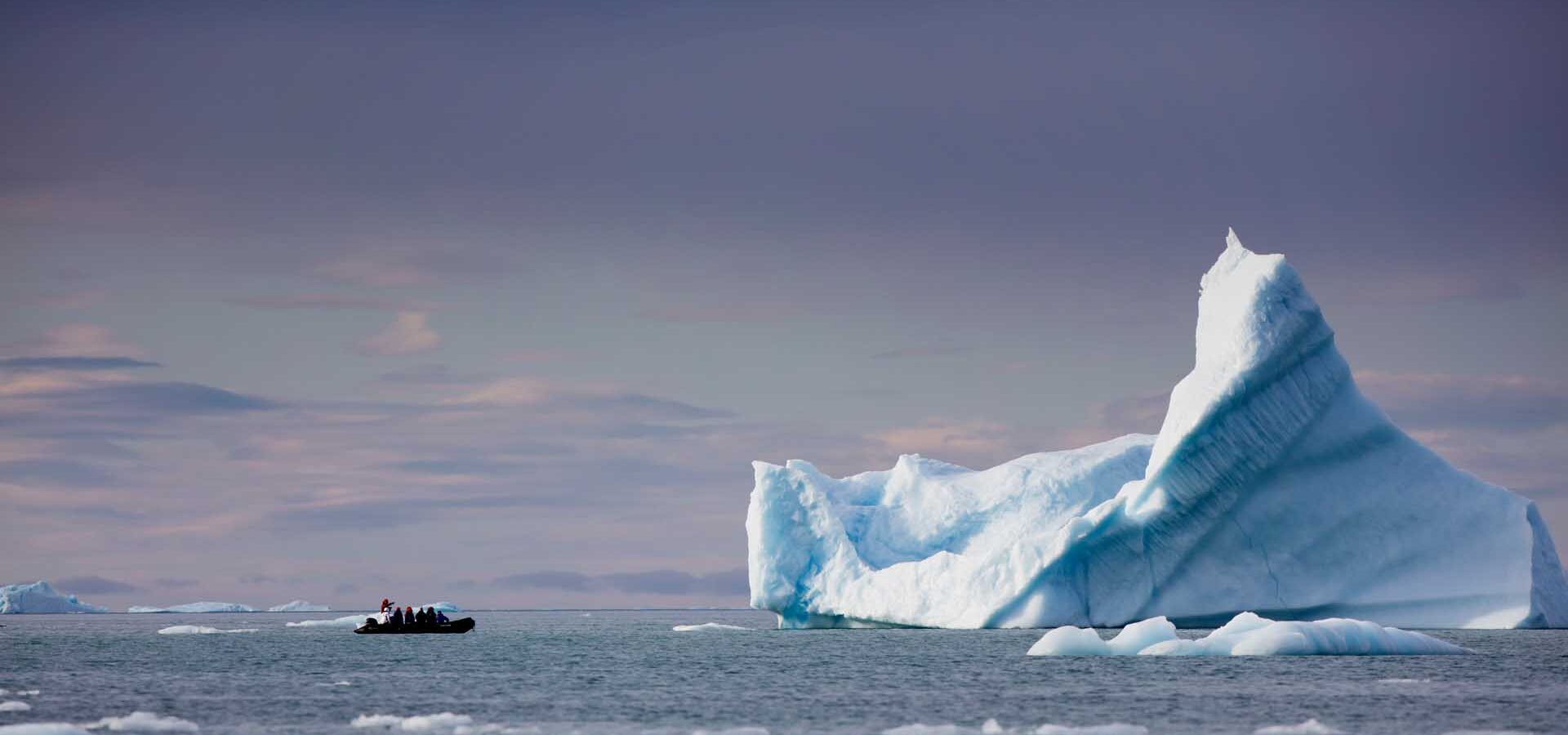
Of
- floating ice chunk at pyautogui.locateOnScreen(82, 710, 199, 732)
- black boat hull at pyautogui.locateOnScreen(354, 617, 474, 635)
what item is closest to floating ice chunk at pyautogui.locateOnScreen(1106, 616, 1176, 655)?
floating ice chunk at pyautogui.locateOnScreen(82, 710, 199, 732)

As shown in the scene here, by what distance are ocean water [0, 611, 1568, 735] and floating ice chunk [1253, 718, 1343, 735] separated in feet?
1.17

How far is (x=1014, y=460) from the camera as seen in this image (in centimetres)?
4950

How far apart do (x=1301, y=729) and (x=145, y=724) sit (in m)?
15.8

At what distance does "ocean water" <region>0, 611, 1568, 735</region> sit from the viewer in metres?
23.7

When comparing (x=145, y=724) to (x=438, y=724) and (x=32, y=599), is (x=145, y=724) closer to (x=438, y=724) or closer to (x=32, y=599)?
(x=438, y=724)

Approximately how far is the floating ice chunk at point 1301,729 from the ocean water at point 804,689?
0.36 meters

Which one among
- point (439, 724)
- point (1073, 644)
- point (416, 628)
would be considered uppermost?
point (416, 628)

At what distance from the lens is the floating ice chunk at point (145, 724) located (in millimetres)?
23094

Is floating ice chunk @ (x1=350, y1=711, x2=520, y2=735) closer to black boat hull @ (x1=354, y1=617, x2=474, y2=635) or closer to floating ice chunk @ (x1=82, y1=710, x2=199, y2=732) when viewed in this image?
floating ice chunk @ (x1=82, y1=710, x2=199, y2=732)

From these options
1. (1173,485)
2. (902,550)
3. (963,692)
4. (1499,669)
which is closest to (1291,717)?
(963,692)

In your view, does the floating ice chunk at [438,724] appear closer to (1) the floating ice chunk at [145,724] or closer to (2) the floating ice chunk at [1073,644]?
(1) the floating ice chunk at [145,724]

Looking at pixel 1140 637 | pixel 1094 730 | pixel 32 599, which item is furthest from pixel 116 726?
pixel 32 599

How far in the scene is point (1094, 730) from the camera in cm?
2134

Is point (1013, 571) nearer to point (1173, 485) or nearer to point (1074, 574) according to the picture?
point (1074, 574)
